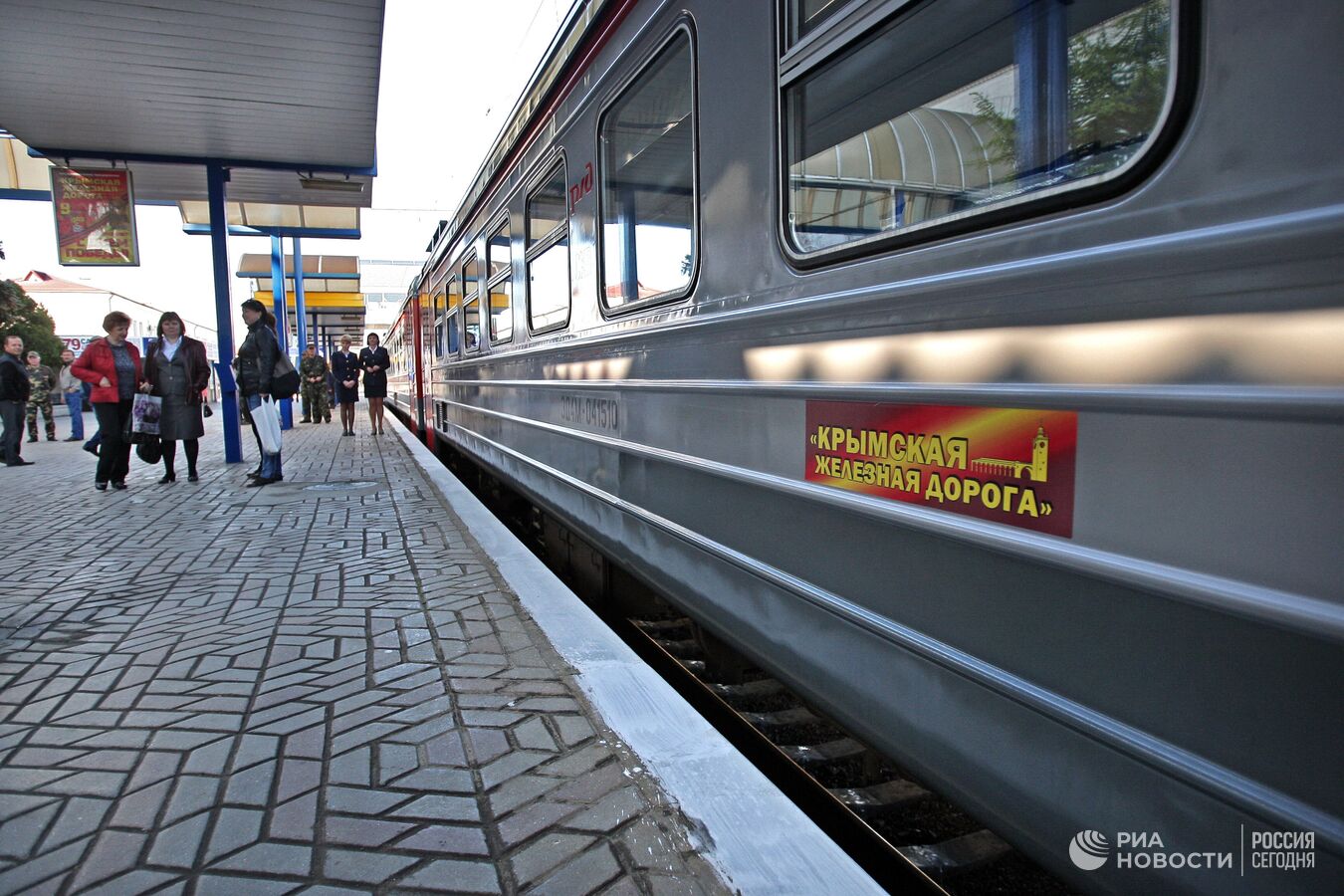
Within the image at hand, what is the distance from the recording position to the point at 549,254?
442 centimetres

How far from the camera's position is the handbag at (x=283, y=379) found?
7492 mm

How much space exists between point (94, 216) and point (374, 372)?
5.61 meters

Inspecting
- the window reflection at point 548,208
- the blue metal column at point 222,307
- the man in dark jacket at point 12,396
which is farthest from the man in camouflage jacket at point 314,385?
the window reflection at point 548,208

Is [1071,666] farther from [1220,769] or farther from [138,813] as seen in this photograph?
[138,813]

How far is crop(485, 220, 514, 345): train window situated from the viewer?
5.41m

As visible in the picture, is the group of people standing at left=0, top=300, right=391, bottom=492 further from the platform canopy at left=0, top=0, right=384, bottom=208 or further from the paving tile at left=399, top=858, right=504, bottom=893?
the paving tile at left=399, top=858, right=504, bottom=893

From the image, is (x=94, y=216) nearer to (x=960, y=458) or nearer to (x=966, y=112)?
(x=966, y=112)

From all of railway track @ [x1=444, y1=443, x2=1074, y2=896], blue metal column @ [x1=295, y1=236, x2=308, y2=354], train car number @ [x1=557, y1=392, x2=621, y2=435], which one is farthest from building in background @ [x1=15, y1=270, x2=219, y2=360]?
railway track @ [x1=444, y1=443, x2=1074, y2=896]

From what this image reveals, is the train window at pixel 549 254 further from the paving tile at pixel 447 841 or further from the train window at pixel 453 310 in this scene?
the train window at pixel 453 310

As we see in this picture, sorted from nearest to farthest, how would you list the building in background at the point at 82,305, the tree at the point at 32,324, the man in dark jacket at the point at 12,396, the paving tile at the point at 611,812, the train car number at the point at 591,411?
the paving tile at the point at 611,812 → the train car number at the point at 591,411 → the man in dark jacket at the point at 12,396 → the tree at the point at 32,324 → the building in background at the point at 82,305

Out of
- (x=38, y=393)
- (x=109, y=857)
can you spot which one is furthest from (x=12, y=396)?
(x=109, y=857)

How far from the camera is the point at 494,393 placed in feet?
19.8

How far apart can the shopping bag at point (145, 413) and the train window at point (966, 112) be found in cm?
733

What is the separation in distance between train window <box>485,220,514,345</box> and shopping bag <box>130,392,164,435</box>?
3.71m
